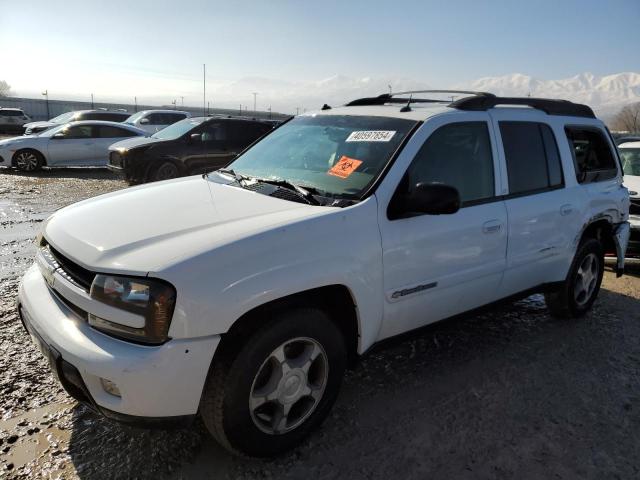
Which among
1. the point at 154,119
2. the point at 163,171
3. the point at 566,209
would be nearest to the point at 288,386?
the point at 566,209

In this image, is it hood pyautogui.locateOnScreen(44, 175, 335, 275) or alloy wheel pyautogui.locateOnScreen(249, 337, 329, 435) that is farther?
alloy wheel pyautogui.locateOnScreen(249, 337, 329, 435)

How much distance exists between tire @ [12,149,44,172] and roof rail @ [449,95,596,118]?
40.7ft

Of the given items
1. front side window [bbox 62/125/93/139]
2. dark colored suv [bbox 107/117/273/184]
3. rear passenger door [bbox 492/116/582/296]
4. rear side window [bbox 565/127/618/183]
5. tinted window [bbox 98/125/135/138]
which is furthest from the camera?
tinted window [bbox 98/125/135/138]

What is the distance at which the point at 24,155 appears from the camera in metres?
12.7

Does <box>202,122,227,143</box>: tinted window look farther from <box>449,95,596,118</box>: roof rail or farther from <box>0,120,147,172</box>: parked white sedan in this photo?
<box>449,95,596,118</box>: roof rail

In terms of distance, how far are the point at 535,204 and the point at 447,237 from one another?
109 centimetres

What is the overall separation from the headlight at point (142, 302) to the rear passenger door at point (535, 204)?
7.99 ft

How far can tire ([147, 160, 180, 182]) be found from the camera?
10680 mm

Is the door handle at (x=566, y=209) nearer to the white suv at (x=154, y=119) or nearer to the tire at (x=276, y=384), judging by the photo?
the tire at (x=276, y=384)

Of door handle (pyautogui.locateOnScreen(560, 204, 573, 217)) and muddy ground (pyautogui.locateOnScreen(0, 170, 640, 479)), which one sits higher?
door handle (pyautogui.locateOnScreen(560, 204, 573, 217))

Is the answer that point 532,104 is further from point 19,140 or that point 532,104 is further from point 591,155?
point 19,140

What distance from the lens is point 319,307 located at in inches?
105

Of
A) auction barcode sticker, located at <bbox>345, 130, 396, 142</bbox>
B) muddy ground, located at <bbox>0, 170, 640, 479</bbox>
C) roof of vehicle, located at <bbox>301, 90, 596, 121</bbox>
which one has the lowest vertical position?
muddy ground, located at <bbox>0, 170, 640, 479</bbox>

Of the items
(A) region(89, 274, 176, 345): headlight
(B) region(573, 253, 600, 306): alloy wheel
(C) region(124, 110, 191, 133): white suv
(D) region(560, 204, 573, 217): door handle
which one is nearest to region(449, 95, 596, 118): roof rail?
(D) region(560, 204, 573, 217): door handle
